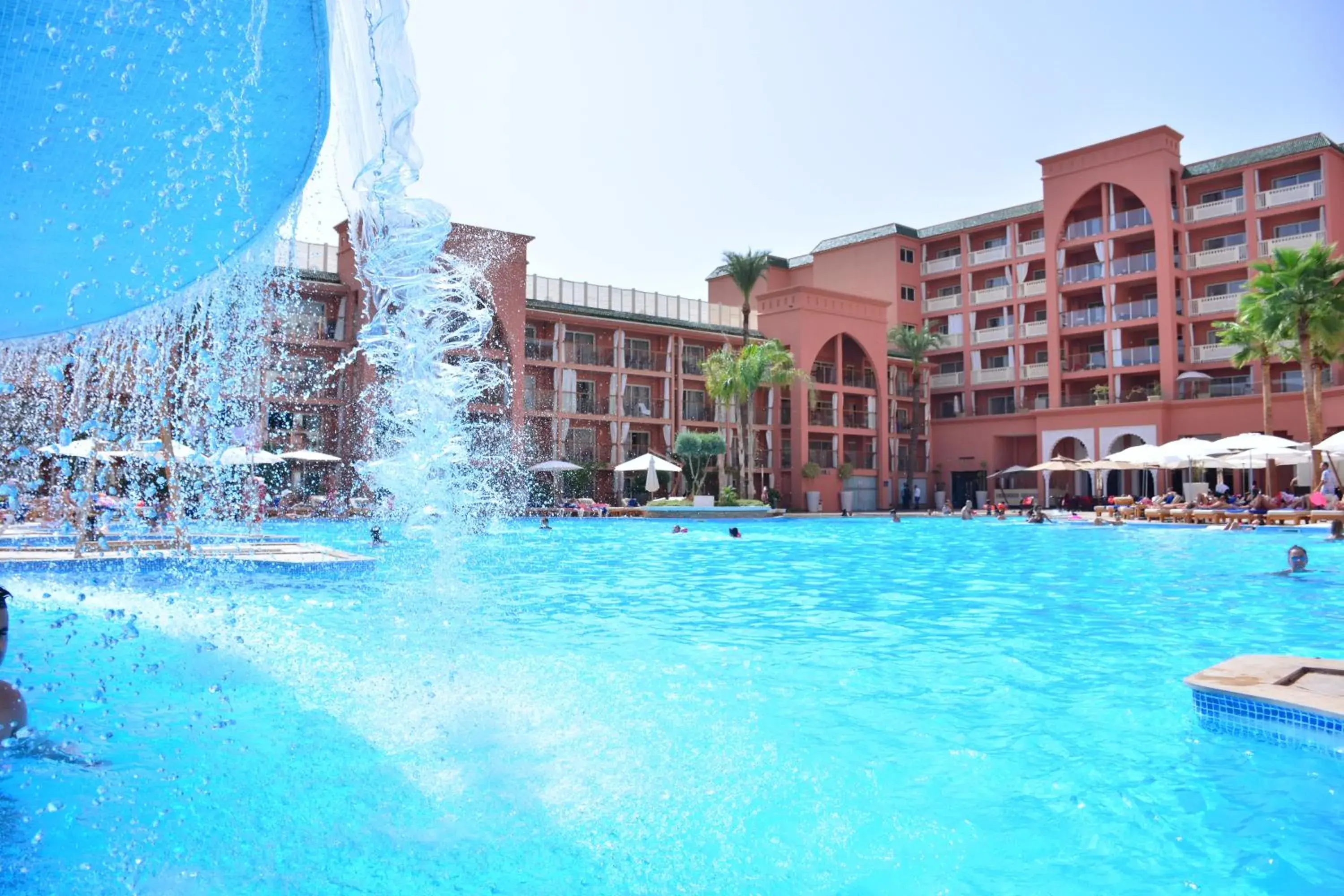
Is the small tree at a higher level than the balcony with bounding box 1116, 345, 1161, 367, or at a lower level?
lower

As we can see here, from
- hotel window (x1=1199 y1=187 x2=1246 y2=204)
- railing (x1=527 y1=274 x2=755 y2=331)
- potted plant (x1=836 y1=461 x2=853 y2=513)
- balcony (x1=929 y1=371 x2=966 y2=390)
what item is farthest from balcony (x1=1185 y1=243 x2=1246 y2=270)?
railing (x1=527 y1=274 x2=755 y2=331)

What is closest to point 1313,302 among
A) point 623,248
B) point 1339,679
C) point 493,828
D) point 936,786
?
point 623,248

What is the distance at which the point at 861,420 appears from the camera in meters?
43.3

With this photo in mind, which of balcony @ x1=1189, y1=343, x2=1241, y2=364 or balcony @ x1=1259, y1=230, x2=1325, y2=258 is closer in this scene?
balcony @ x1=1259, y1=230, x2=1325, y2=258

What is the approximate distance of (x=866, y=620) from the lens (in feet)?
31.8

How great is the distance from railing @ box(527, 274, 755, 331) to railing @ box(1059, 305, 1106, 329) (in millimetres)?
14145

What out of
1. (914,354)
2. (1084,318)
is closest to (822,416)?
(914,354)

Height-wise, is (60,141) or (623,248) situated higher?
(623,248)

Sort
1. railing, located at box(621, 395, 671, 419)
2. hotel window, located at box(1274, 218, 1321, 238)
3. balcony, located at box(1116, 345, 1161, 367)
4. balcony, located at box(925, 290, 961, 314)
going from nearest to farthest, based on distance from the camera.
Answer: hotel window, located at box(1274, 218, 1321, 238)
balcony, located at box(1116, 345, 1161, 367)
railing, located at box(621, 395, 671, 419)
balcony, located at box(925, 290, 961, 314)

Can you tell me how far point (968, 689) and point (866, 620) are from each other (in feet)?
10.7

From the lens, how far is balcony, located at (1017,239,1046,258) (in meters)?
41.5

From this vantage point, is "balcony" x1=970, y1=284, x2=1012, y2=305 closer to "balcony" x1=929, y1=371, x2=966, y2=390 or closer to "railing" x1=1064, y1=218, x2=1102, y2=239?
"balcony" x1=929, y1=371, x2=966, y2=390

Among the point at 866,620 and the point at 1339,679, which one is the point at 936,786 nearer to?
the point at 1339,679

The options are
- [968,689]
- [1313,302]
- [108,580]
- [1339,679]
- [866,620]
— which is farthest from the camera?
[1313,302]
